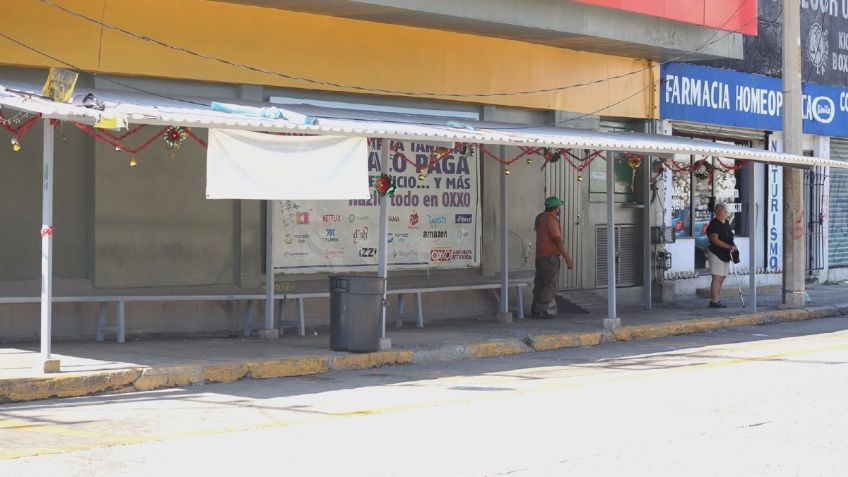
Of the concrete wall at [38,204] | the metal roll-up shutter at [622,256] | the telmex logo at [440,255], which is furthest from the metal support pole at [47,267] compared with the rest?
the metal roll-up shutter at [622,256]

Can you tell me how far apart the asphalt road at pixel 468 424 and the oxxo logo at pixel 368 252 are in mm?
3839

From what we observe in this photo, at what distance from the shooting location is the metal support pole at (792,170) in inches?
835

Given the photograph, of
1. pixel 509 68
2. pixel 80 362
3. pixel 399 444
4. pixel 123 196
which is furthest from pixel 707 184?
pixel 399 444

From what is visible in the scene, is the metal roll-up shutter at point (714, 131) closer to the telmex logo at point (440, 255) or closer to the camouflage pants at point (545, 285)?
the camouflage pants at point (545, 285)

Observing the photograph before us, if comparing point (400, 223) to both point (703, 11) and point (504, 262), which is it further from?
point (703, 11)

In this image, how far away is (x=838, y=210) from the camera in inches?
1113

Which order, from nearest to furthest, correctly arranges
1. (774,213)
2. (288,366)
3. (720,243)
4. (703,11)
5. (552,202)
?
1. (288,366)
2. (552,202)
3. (720,243)
4. (703,11)
5. (774,213)

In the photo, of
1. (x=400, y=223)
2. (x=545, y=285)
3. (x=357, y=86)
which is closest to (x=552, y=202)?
(x=545, y=285)

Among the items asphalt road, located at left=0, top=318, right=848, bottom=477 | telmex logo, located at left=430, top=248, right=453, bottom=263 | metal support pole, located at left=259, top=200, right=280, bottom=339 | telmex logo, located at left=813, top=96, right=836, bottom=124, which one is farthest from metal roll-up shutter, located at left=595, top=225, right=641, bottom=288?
metal support pole, located at left=259, top=200, right=280, bottom=339

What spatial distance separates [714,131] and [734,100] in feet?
2.42

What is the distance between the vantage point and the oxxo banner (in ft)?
55.4

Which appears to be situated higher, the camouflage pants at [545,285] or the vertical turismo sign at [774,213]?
the vertical turismo sign at [774,213]

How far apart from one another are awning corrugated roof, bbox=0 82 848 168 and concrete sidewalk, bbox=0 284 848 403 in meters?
2.53

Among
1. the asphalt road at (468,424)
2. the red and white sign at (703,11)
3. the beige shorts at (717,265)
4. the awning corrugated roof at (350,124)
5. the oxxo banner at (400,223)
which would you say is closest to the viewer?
the asphalt road at (468,424)
